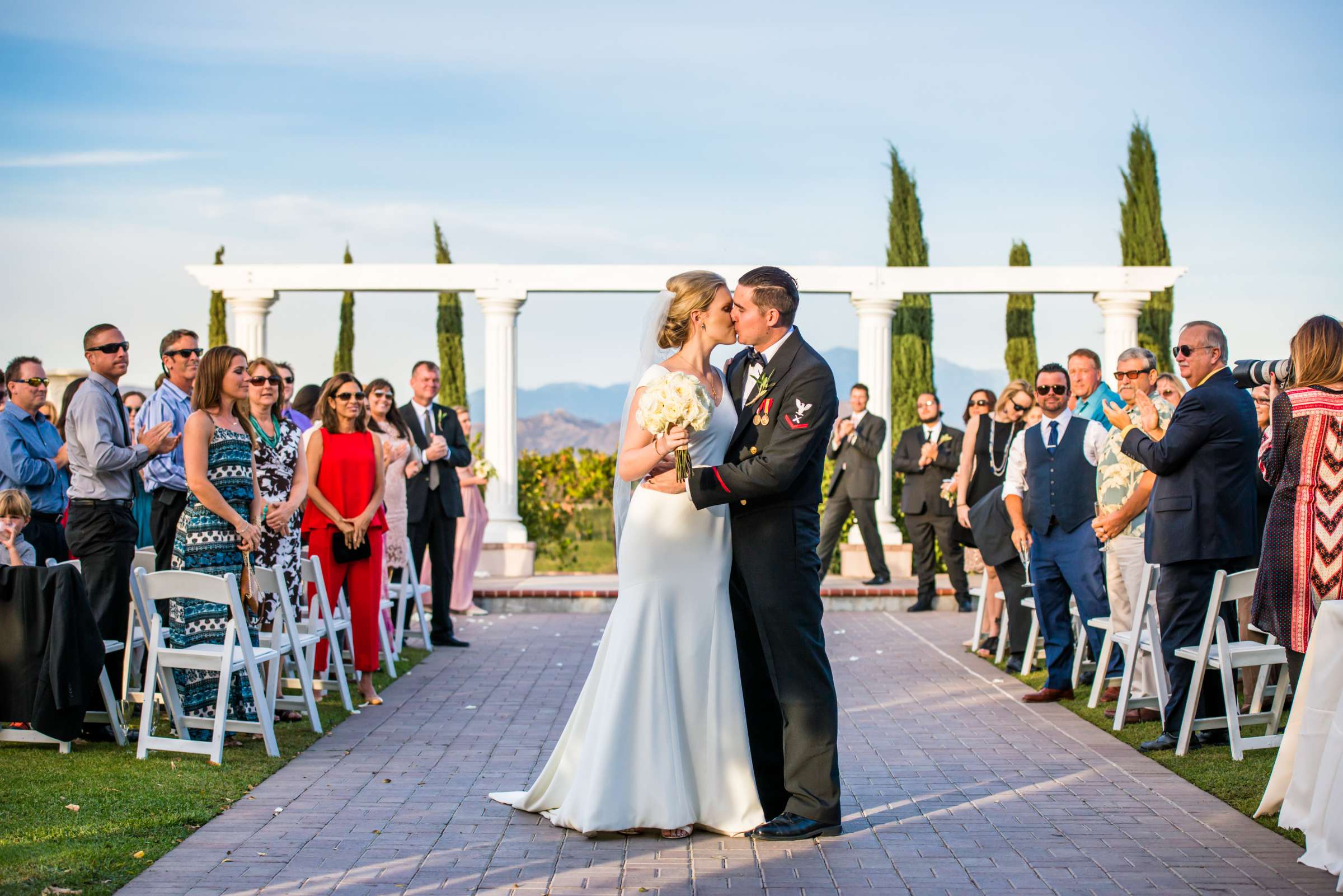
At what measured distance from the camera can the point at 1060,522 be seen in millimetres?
8492

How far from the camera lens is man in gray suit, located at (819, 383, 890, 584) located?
15.1 meters

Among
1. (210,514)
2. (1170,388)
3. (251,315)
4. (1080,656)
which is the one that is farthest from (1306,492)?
(251,315)

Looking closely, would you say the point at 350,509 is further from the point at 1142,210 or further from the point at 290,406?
the point at 1142,210

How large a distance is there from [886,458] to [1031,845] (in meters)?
11.8

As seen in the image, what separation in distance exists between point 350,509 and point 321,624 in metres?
0.81

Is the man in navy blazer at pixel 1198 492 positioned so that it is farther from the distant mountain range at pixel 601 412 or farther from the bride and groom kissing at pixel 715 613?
the distant mountain range at pixel 601 412

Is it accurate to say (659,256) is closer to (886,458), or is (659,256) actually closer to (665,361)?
(886,458)

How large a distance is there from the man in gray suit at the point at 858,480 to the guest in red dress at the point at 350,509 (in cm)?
728

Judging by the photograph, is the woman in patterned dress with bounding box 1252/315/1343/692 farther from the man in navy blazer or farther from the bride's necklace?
the bride's necklace

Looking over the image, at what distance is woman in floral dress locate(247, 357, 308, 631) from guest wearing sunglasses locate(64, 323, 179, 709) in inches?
20.7

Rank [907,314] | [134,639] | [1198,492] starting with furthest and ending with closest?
[907,314]
[134,639]
[1198,492]

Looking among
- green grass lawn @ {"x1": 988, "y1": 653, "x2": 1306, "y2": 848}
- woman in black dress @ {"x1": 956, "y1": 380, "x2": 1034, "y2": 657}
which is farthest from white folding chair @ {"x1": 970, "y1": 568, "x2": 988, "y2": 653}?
green grass lawn @ {"x1": 988, "y1": 653, "x2": 1306, "y2": 848}

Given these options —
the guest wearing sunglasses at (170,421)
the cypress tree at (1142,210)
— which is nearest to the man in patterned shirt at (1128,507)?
the guest wearing sunglasses at (170,421)

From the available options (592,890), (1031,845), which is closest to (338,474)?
(592,890)
